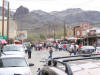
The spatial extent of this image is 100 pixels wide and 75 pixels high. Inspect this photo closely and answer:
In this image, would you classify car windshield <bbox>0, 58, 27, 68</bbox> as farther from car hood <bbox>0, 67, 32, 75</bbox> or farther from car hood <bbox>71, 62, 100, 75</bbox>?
car hood <bbox>71, 62, 100, 75</bbox>

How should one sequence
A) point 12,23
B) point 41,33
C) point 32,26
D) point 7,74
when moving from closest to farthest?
1. point 7,74
2. point 12,23
3. point 41,33
4. point 32,26

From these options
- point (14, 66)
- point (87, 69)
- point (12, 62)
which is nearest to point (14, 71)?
point (14, 66)

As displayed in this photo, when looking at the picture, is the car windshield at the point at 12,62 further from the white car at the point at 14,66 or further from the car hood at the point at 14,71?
the car hood at the point at 14,71

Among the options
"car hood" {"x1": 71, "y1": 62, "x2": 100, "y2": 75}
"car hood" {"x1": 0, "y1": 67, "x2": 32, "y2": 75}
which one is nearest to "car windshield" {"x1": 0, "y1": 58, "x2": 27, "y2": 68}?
"car hood" {"x1": 0, "y1": 67, "x2": 32, "y2": 75}

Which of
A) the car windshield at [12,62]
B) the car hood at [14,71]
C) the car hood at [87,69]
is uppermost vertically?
the car hood at [87,69]

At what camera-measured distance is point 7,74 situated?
38.2ft

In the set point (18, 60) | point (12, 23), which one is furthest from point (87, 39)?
point (18, 60)

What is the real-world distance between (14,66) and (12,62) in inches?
18.5

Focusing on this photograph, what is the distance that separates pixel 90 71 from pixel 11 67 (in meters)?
9.29

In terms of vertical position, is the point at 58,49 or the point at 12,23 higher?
the point at 12,23

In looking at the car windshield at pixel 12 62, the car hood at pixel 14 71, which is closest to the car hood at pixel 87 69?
the car hood at pixel 14 71

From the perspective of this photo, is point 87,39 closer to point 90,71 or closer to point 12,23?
point 12,23

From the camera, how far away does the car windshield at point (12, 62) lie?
12930 millimetres

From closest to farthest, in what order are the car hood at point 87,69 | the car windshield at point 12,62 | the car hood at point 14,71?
the car hood at point 87,69 < the car hood at point 14,71 < the car windshield at point 12,62
